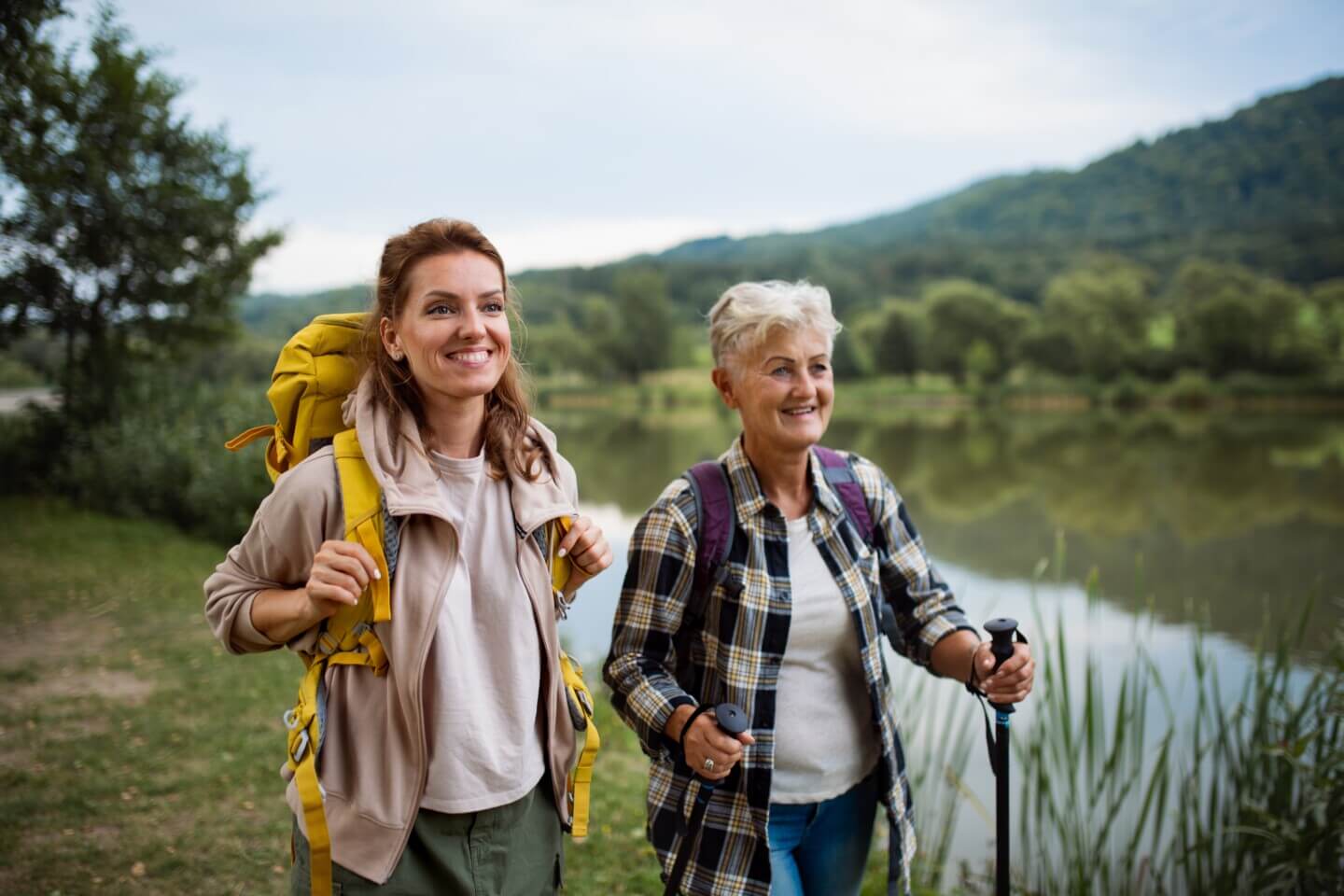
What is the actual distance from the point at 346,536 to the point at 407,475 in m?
0.15

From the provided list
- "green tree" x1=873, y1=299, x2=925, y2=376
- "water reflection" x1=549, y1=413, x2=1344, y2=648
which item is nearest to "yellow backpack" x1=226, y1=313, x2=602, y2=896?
"water reflection" x1=549, y1=413, x2=1344, y2=648

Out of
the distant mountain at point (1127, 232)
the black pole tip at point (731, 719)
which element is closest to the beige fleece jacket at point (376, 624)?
the black pole tip at point (731, 719)

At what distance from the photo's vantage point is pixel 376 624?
1582 millimetres

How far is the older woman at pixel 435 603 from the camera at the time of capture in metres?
1.56

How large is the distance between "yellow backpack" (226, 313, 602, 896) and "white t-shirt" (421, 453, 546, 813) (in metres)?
0.10

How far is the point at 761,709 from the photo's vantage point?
2.03 metres

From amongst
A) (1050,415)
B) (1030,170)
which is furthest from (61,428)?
(1030,170)

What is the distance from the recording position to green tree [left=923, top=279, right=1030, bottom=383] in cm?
6047

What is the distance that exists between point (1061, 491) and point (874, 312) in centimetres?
5629

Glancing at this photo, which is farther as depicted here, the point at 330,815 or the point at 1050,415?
the point at 1050,415

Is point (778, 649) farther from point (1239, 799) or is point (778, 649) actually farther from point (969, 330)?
point (969, 330)

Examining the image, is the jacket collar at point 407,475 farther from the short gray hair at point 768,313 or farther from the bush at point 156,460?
the bush at point 156,460

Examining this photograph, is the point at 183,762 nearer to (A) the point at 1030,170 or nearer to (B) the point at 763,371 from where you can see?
(B) the point at 763,371

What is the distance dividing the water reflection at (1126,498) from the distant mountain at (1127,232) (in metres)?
8.73
